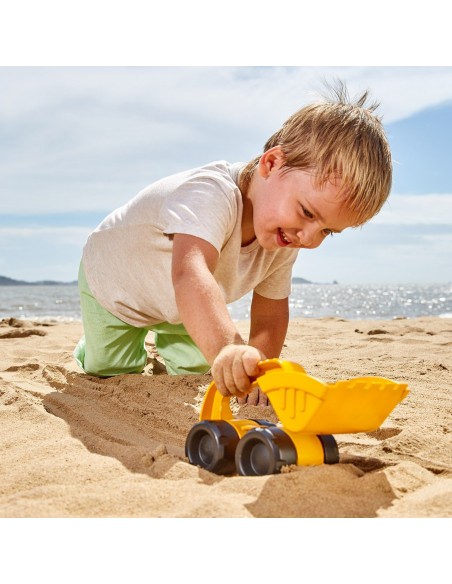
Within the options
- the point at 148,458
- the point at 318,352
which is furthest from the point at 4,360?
the point at 148,458

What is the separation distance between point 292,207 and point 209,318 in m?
0.44

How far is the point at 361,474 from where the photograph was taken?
141cm

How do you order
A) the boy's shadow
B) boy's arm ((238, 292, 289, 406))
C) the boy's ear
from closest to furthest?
the boy's shadow, the boy's ear, boy's arm ((238, 292, 289, 406))

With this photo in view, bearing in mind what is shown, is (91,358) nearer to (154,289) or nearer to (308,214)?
(154,289)

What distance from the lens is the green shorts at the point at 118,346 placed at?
9.48ft

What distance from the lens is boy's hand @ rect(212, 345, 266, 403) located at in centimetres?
143

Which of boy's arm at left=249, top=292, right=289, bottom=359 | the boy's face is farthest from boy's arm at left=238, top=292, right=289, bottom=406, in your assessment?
the boy's face

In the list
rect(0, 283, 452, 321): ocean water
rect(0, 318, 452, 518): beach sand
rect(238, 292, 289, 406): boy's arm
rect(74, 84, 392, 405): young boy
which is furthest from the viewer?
rect(0, 283, 452, 321): ocean water

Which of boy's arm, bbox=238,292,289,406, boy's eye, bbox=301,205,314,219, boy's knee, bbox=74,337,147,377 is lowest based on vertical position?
boy's knee, bbox=74,337,147,377

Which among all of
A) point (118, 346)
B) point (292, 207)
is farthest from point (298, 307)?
point (292, 207)

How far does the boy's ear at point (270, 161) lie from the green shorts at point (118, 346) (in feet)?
3.63

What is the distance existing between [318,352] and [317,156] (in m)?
1.94

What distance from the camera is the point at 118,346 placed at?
2938 mm

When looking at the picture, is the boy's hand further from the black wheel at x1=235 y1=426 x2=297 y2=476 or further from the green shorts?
the green shorts
